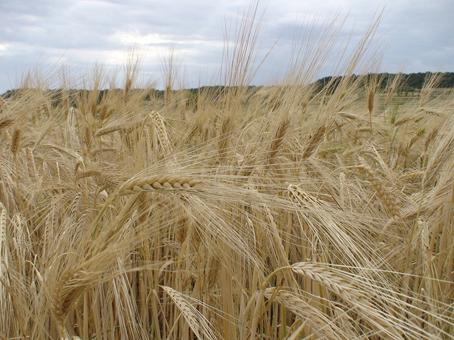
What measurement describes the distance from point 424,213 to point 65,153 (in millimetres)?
1699

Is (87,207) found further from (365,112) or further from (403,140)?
(365,112)

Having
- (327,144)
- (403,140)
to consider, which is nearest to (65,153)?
(327,144)

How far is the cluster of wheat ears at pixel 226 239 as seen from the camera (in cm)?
130

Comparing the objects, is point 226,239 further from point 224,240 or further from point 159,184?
point 159,184

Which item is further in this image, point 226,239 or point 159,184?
point 226,239

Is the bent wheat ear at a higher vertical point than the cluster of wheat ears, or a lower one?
higher

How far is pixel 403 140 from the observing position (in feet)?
12.3

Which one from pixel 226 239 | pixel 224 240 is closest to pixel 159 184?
pixel 224 240

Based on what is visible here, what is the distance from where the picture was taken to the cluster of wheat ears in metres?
1.30

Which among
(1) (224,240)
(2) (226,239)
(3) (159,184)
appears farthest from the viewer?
(2) (226,239)

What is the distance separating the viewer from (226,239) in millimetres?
1668

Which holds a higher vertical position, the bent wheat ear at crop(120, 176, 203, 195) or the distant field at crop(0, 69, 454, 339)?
the bent wheat ear at crop(120, 176, 203, 195)

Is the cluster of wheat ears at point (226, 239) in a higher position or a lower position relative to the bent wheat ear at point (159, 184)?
lower

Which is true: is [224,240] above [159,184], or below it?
below
